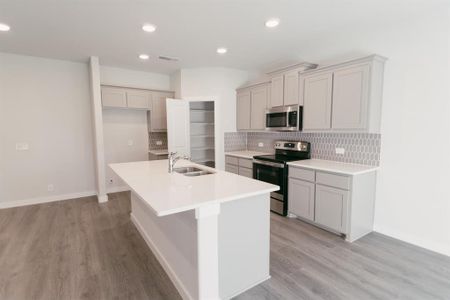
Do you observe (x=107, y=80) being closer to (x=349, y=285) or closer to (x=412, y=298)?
(x=349, y=285)

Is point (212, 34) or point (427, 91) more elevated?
point (212, 34)

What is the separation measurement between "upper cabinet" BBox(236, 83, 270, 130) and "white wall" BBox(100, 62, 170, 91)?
180 centimetres

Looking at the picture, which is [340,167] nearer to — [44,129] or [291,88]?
[291,88]

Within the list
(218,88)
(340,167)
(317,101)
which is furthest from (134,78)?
(340,167)

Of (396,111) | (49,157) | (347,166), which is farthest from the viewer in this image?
(49,157)

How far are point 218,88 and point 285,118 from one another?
1.69 metres

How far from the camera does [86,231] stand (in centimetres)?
324

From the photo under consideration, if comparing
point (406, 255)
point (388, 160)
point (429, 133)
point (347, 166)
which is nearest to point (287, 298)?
point (406, 255)

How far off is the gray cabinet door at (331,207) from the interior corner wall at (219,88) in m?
2.28

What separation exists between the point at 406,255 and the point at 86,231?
12.9 ft

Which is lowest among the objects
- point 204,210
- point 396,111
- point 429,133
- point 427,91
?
point 204,210

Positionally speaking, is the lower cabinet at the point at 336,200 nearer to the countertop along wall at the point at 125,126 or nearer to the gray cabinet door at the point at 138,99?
the gray cabinet door at the point at 138,99

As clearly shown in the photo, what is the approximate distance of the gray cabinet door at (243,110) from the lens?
479cm

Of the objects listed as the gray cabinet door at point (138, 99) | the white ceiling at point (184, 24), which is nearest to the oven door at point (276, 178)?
the white ceiling at point (184, 24)
